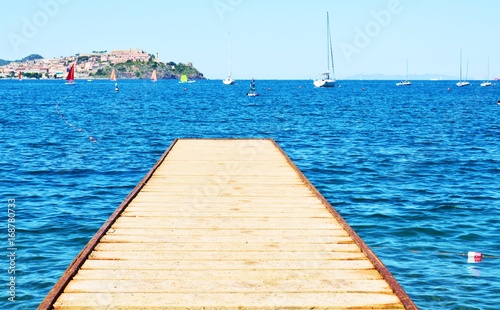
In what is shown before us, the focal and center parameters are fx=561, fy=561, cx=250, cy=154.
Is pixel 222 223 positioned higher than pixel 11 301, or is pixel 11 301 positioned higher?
pixel 222 223

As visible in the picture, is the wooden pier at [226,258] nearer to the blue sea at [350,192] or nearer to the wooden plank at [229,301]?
the wooden plank at [229,301]

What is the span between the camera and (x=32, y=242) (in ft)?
47.7

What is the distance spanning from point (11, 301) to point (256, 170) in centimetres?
800

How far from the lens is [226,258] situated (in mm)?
8438

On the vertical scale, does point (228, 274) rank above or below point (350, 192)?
above

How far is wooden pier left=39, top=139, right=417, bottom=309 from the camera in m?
6.93

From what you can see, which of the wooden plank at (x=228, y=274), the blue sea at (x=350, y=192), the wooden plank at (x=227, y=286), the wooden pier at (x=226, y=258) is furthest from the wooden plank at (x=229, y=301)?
the blue sea at (x=350, y=192)

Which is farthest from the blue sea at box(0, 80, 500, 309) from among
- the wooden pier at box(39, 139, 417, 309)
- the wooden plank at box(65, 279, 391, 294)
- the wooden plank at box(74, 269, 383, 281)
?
the wooden plank at box(65, 279, 391, 294)

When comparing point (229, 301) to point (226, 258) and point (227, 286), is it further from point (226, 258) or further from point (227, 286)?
point (226, 258)

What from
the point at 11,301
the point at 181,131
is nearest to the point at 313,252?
the point at 11,301

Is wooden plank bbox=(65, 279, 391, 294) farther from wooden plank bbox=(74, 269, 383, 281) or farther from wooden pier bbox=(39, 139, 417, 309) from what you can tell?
wooden plank bbox=(74, 269, 383, 281)

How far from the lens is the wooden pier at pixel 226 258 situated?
6.93 m

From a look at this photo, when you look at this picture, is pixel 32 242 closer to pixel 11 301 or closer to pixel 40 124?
pixel 11 301

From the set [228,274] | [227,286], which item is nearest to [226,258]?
[228,274]
